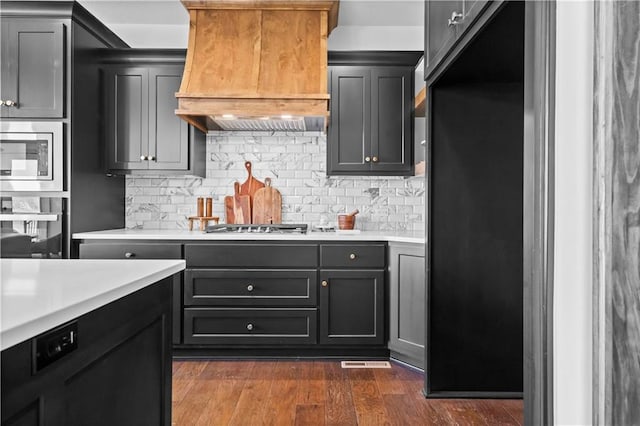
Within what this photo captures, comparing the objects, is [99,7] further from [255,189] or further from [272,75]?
[255,189]

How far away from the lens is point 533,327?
1.30m

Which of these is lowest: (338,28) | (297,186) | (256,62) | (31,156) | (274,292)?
(274,292)

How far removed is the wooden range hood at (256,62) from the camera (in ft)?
10.3

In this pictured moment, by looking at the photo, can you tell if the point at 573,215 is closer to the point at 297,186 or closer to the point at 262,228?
the point at 262,228

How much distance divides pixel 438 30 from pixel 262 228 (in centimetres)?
184

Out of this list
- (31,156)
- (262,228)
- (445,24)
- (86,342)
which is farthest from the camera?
(262,228)

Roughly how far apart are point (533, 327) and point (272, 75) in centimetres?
252

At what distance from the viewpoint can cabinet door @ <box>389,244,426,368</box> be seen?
2.98 meters

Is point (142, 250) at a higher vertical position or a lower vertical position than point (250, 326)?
higher

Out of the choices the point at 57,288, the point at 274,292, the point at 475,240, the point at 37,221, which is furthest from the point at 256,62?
the point at 57,288

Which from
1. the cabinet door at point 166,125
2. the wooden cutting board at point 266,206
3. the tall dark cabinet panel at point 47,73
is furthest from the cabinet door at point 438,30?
the tall dark cabinet panel at point 47,73

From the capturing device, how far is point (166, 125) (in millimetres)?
3512

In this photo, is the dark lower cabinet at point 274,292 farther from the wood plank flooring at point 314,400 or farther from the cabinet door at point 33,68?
the cabinet door at point 33,68

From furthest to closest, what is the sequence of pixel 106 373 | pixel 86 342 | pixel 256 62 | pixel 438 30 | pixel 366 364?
pixel 256 62, pixel 366 364, pixel 438 30, pixel 106 373, pixel 86 342
